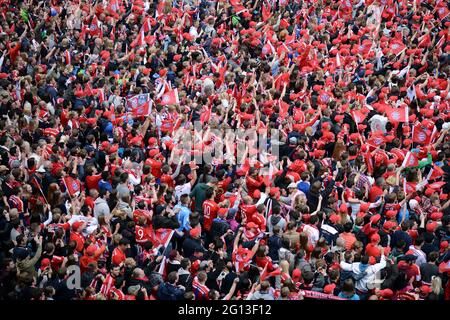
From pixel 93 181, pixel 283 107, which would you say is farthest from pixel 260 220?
pixel 283 107

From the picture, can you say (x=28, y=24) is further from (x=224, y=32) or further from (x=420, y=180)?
(x=420, y=180)

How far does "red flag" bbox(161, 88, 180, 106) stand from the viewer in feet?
62.0

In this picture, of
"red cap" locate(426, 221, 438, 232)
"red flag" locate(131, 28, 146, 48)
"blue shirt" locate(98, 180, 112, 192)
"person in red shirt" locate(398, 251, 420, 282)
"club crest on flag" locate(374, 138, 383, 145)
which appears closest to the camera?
"person in red shirt" locate(398, 251, 420, 282)

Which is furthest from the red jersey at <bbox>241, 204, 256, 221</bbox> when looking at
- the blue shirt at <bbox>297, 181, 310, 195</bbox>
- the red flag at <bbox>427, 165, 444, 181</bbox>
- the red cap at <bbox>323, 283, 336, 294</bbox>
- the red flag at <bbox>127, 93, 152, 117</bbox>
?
the red flag at <bbox>127, 93, 152, 117</bbox>

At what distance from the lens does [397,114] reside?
18234 mm

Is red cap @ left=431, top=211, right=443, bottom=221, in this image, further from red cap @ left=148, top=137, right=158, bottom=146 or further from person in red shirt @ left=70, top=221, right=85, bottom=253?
person in red shirt @ left=70, top=221, right=85, bottom=253

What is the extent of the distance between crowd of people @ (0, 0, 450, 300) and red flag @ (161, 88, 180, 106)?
45 millimetres

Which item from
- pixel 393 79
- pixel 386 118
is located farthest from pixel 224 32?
pixel 386 118

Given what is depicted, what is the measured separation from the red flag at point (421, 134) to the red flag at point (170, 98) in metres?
4.80

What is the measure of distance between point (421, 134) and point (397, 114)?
0.73 meters

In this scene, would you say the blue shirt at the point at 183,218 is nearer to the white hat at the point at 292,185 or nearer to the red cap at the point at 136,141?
the white hat at the point at 292,185

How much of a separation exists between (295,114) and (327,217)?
167 inches

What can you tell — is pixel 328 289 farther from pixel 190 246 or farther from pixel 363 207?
pixel 363 207
